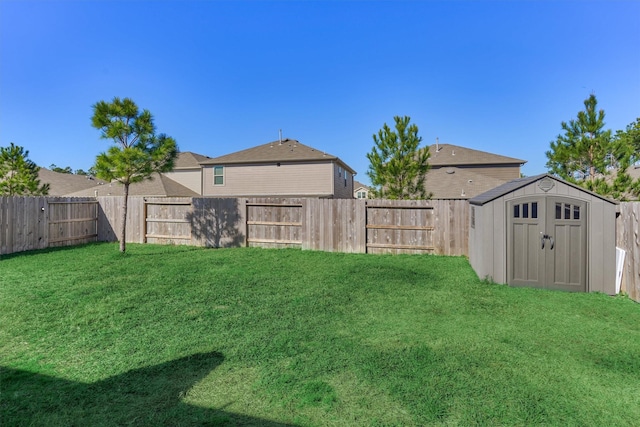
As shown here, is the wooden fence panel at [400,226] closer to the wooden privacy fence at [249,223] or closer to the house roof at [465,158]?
the wooden privacy fence at [249,223]

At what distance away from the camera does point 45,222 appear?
10.3 m

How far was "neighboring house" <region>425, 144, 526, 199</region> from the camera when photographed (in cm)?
1888

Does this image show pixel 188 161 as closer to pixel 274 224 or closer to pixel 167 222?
pixel 167 222

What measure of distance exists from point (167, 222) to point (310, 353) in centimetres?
992

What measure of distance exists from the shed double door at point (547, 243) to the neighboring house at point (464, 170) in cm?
1269

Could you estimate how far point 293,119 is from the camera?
23047mm

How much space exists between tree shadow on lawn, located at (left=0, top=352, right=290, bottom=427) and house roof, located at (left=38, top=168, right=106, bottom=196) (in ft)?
100

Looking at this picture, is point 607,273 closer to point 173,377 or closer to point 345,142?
point 173,377

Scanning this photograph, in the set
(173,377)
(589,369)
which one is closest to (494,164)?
(589,369)

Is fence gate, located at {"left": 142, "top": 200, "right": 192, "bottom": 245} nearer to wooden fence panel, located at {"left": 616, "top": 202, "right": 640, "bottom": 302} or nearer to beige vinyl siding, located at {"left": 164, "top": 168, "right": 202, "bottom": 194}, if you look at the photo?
wooden fence panel, located at {"left": 616, "top": 202, "right": 640, "bottom": 302}

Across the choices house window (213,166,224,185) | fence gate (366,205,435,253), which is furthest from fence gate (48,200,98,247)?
fence gate (366,205,435,253)

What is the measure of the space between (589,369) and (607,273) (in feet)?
12.6

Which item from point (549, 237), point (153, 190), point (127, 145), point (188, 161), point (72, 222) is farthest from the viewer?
point (188, 161)

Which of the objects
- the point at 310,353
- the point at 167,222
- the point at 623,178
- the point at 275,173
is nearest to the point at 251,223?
the point at 167,222
